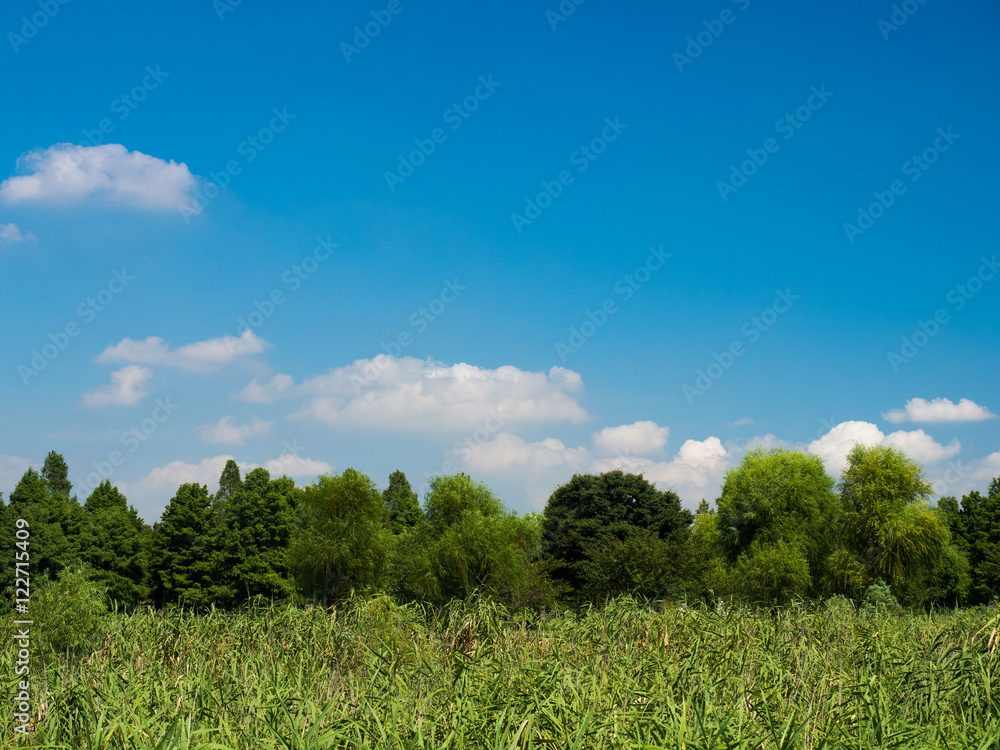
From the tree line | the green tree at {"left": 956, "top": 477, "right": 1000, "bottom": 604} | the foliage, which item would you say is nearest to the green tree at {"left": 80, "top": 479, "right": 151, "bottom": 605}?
the tree line

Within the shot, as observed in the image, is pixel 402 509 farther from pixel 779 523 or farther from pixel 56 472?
pixel 779 523

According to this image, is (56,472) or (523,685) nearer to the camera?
(523,685)

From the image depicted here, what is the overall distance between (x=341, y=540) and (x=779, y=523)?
21.7 metres

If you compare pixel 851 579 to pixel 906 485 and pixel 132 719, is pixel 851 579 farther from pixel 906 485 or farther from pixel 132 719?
pixel 132 719

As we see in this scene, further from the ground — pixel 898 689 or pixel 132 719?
pixel 132 719

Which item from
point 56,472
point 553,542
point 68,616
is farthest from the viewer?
point 56,472

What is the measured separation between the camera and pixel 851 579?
3294 centimetres

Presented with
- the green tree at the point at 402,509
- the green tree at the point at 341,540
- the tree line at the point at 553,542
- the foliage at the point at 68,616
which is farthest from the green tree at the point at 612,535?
the foliage at the point at 68,616

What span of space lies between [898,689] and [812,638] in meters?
2.81

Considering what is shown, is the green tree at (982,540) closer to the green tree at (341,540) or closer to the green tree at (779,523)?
the green tree at (779,523)

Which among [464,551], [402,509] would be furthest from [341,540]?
[402,509]

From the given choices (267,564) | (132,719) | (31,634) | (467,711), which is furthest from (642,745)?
(267,564)

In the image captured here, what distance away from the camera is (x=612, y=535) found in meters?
43.1

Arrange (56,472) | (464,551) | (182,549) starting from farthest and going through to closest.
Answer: (56,472), (182,549), (464,551)
